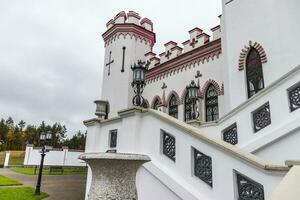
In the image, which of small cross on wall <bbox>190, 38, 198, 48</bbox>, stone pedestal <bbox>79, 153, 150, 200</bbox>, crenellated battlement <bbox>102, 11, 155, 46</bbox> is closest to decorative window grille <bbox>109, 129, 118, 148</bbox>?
stone pedestal <bbox>79, 153, 150, 200</bbox>

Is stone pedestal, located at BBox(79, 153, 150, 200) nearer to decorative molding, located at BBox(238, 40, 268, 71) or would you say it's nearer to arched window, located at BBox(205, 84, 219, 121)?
decorative molding, located at BBox(238, 40, 268, 71)

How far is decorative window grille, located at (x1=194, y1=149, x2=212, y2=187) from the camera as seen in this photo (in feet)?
12.0

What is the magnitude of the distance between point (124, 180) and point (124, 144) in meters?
1.79

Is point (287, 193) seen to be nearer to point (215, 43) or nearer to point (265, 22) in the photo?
point (265, 22)

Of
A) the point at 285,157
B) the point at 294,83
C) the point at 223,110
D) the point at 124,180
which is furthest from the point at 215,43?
the point at 124,180

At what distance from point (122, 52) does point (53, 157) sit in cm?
1981

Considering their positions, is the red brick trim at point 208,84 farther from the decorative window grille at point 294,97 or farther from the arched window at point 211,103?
the decorative window grille at point 294,97

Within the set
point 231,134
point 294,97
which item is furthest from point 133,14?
point 294,97

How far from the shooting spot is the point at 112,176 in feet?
10.9

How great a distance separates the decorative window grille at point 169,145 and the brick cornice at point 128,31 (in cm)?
1153

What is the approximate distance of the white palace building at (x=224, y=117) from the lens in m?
3.34

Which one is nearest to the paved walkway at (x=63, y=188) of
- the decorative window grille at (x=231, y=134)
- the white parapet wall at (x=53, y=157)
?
the decorative window grille at (x=231, y=134)

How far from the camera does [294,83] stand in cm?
502

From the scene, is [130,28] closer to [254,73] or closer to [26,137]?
[254,73]
